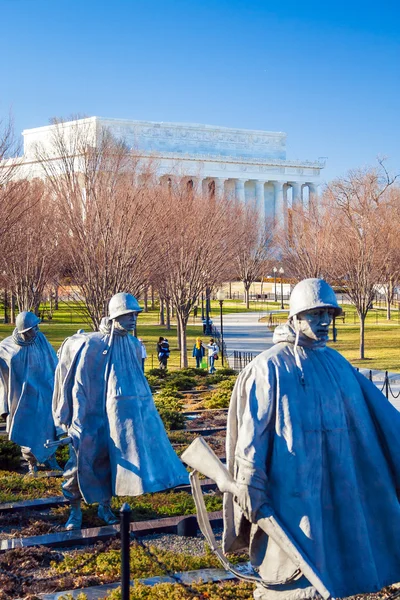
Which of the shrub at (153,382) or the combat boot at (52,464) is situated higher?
the combat boot at (52,464)

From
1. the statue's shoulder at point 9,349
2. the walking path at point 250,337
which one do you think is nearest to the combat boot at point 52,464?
the statue's shoulder at point 9,349

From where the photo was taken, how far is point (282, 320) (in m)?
44.1

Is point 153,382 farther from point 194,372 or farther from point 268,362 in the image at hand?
point 268,362

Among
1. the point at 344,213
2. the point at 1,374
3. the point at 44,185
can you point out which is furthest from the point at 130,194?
the point at 344,213

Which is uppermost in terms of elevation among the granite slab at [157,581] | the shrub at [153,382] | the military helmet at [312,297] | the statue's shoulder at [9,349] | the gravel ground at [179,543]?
the military helmet at [312,297]

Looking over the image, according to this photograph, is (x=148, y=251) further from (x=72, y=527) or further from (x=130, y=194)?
(x=72, y=527)

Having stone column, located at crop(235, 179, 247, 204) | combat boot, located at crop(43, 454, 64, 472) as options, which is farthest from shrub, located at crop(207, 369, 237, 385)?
stone column, located at crop(235, 179, 247, 204)

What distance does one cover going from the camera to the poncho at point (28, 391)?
10.4 m

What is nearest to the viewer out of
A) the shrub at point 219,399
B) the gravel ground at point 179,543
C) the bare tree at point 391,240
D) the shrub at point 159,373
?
the gravel ground at point 179,543

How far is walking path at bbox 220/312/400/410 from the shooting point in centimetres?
2202

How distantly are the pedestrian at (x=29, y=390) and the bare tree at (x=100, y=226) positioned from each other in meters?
9.03

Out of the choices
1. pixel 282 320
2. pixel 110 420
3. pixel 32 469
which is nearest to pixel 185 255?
pixel 32 469

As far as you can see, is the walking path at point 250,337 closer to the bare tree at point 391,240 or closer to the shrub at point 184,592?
the bare tree at point 391,240

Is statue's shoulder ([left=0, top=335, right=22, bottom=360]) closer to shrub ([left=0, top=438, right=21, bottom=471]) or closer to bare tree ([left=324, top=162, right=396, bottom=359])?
shrub ([left=0, top=438, right=21, bottom=471])
